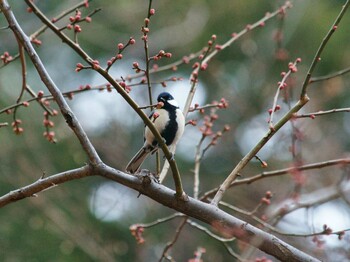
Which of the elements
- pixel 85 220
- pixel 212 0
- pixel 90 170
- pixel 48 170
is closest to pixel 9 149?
pixel 48 170

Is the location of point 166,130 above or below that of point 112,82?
above

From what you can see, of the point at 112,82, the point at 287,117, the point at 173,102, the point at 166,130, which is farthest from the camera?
the point at 173,102

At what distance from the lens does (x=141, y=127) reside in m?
7.76

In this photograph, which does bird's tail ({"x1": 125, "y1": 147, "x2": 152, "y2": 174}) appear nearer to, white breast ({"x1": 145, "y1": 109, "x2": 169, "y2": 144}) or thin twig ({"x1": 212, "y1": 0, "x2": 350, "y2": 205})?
white breast ({"x1": 145, "y1": 109, "x2": 169, "y2": 144})

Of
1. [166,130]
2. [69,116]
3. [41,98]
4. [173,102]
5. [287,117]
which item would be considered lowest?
[69,116]

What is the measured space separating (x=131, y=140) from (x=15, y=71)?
220 centimetres

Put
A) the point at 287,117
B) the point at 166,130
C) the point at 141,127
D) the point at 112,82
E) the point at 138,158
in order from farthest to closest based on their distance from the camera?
the point at 141,127
the point at 138,158
the point at 166,130
the point at 287,117
the point at 112,82

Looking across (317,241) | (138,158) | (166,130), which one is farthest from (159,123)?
(317,241)

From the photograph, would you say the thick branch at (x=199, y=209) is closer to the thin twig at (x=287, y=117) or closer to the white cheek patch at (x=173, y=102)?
the thin twig at (x=287, y=117)

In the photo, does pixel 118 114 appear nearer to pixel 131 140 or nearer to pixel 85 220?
pixel 131 140

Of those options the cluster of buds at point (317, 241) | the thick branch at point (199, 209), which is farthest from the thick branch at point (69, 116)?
the cluster of buds at point (317, 241)

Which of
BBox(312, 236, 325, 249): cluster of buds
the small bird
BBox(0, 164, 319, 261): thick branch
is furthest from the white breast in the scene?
BBox(312, 236, 325, 249): cluster of buds

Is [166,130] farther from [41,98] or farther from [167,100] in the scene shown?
[41,98]

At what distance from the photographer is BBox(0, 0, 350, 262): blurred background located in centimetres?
631
